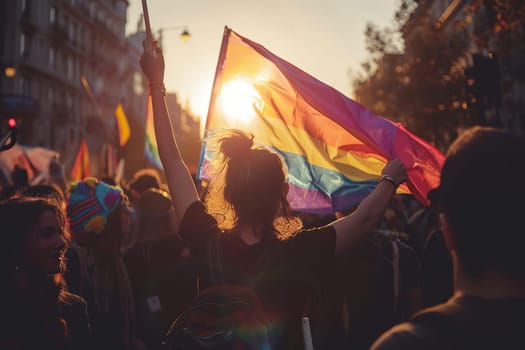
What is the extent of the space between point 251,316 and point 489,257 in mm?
924

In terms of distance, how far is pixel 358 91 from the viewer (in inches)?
1258

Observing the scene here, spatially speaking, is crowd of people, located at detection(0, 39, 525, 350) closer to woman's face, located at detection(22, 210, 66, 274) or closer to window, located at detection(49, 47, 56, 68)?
woman's face, located at detection(22, 210, 66, 274)

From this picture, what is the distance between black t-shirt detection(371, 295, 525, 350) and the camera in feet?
4.23

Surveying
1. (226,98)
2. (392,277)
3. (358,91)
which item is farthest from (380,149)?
(358,91)

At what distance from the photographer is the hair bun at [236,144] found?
8.32 feet

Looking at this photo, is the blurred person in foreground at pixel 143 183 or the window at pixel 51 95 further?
the window at pixel 51 95

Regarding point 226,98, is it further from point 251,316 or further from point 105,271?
point 251,316

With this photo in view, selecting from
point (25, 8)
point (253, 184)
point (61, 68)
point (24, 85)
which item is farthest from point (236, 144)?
point (61, 68)

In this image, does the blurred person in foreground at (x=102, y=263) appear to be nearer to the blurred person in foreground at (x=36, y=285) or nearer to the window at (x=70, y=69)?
the blurred person in foreground at (x=36, y=285)

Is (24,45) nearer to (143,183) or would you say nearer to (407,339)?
(143,183)

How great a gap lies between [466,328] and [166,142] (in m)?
1.82

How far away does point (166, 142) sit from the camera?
286 centimetres

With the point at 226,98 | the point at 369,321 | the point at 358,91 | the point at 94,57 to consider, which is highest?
the point at 94,57

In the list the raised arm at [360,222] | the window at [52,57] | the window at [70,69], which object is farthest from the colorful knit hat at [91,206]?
the window at [70,69]
